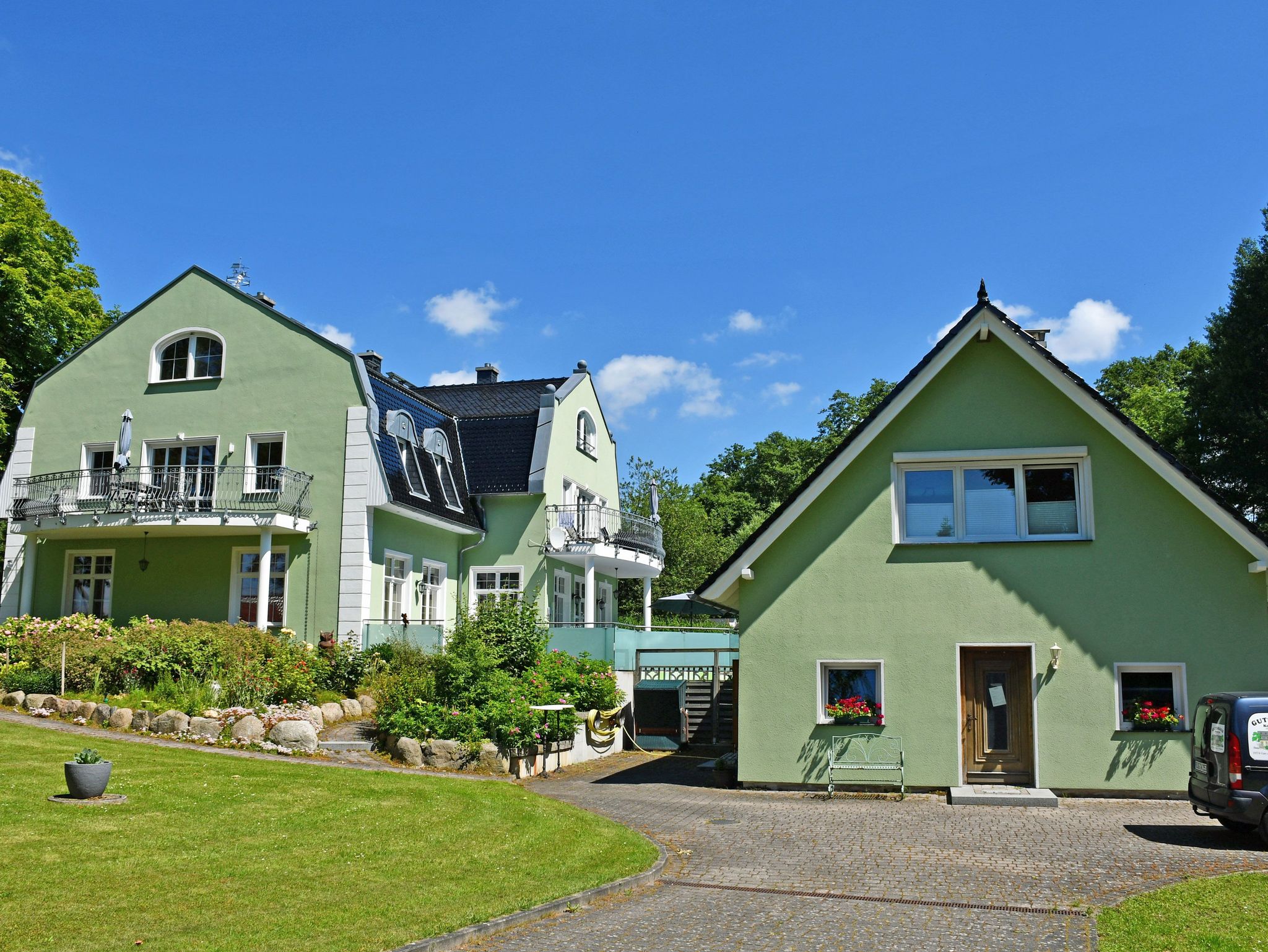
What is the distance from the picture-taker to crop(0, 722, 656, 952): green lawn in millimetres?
7277

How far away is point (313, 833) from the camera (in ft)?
35.0

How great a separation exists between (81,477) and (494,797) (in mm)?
17548

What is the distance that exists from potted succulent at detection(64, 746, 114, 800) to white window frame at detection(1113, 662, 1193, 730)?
513 inches

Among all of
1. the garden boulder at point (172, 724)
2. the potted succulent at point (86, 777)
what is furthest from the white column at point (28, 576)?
the potted succulent at point (86, 777)

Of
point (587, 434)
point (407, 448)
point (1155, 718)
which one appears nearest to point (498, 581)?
point (407, 448)

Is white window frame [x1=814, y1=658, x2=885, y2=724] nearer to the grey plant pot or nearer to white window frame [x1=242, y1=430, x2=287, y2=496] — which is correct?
the grey plant pot

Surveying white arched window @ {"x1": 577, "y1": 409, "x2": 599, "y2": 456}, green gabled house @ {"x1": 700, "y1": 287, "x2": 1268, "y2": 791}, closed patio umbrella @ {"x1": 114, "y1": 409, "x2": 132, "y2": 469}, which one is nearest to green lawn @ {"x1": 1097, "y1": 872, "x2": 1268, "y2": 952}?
green gabled house @ {"x1": 700, "y1": 287, "x2": 1268, "y2": 791}

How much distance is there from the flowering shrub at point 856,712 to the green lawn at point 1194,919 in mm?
6329

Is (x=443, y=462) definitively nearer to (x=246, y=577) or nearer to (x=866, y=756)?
(x=246, y=577)

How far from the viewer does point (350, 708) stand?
1953cm

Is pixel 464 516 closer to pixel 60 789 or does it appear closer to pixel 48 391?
pixel 48 391

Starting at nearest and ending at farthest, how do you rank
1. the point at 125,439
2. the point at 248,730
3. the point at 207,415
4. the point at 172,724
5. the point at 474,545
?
the point at 248,730, the point at 172,724, the point at 125,439, the point at 207,415, the point at 474,545

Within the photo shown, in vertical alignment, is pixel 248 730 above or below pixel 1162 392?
below

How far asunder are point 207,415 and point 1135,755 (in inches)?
842
